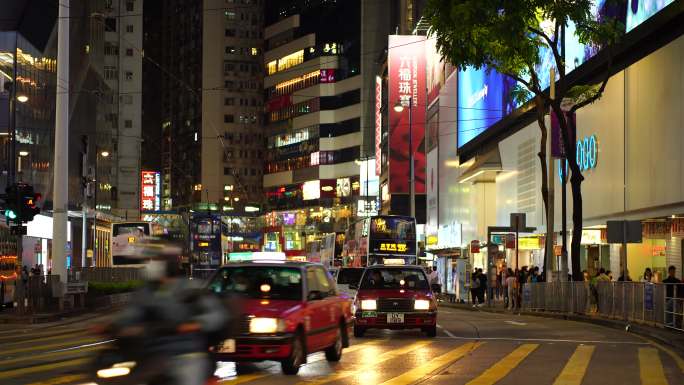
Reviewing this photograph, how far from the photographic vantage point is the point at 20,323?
93.2 feet

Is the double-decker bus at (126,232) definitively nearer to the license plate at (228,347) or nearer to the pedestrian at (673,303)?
the pedestrian at (673,303)

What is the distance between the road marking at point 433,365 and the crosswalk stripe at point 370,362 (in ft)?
2.52

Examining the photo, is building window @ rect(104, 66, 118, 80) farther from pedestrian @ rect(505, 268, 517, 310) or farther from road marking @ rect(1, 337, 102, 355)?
road marking @ rect(1, 337, 102, 355)

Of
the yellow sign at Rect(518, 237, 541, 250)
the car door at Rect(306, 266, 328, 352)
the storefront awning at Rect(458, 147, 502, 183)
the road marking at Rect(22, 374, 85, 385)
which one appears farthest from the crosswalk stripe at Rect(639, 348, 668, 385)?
the storefront awning at Rect(458, 147, 502, 183)

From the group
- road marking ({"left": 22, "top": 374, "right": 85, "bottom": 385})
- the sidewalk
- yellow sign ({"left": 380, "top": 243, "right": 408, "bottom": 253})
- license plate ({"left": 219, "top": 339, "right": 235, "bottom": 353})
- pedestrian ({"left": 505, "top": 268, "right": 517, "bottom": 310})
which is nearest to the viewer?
road marking ({"left": 22, "top": 374, "right": 85, "bottom": 385})

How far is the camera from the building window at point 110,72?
12975 cm

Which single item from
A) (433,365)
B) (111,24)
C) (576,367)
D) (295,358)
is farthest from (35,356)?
(111,24)

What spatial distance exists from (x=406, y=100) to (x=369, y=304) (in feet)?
209

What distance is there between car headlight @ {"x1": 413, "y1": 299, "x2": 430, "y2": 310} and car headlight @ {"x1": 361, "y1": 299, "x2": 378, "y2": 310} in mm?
854

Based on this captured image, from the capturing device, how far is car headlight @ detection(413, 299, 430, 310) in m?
22.0

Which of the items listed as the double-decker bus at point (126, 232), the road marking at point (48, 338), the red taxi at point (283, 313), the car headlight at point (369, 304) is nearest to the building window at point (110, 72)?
the double-decker bus at point (126, 232)

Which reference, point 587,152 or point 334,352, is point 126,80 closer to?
point 587,152

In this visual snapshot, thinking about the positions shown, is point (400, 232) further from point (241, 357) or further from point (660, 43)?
point (241, 357)

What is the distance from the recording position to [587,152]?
3819cm
